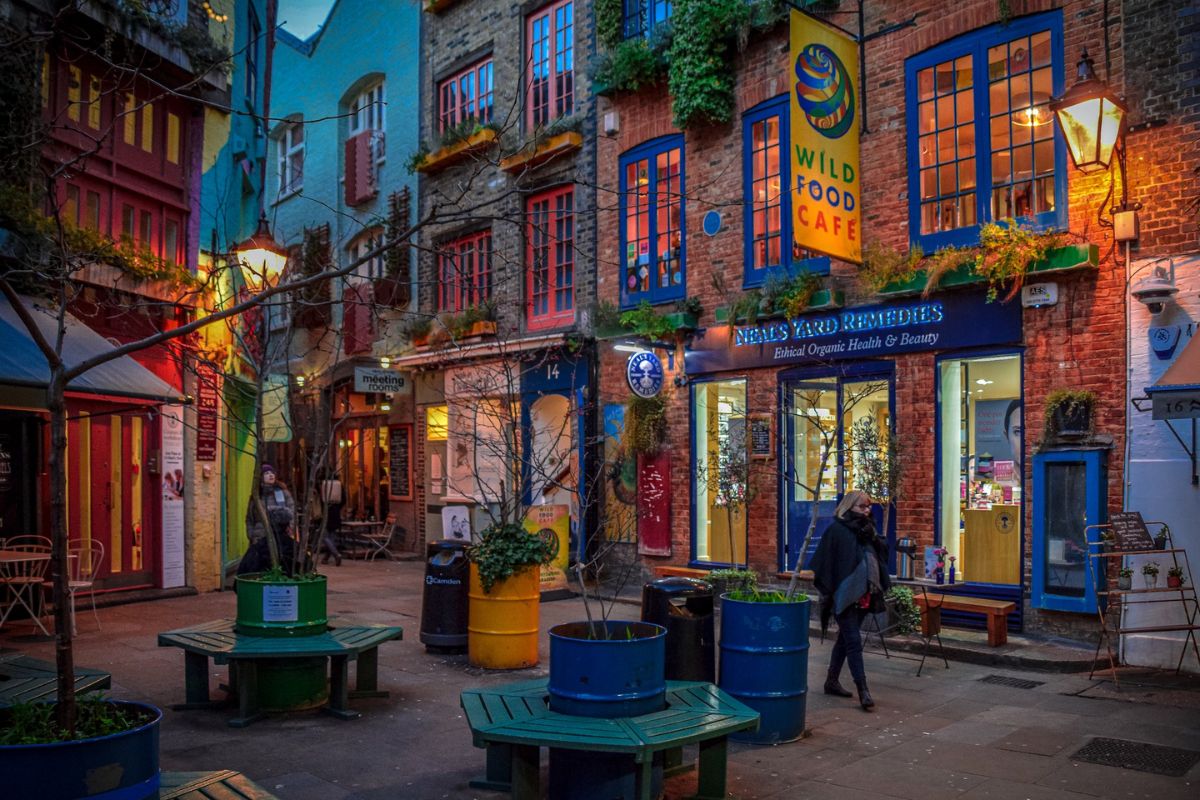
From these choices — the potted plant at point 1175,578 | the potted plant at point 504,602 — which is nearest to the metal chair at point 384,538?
the potted plant at point 504,602

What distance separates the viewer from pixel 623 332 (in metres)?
15.2

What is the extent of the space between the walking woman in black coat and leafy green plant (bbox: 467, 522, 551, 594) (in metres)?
2.67

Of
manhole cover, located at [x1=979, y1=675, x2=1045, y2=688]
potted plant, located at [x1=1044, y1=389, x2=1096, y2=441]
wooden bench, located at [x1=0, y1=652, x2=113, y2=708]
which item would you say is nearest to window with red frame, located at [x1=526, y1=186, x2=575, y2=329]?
potted plant, located at [x1=1044, y1=389, x2=1096, y2=441]

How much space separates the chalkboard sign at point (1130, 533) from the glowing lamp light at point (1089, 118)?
3.37 meters

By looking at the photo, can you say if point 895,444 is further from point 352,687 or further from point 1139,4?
point 352,687

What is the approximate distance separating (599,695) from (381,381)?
14834 millimetres

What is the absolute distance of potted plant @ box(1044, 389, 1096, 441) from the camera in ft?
33.0

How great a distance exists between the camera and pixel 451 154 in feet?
60.1

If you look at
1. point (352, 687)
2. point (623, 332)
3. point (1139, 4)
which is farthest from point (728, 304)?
point (352, 687)

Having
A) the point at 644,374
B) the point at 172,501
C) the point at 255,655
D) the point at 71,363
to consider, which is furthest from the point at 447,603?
the point at 172,501

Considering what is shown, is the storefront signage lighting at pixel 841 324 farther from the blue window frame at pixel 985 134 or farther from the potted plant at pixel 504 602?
the potted plant at pixel 504 602

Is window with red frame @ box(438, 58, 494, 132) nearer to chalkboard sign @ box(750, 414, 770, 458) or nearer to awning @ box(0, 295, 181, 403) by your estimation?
chalkboard sign @ box(750, 414, 770, 458)

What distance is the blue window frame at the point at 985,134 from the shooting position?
1073 cm

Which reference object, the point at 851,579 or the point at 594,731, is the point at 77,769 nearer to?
the point at 594,731
